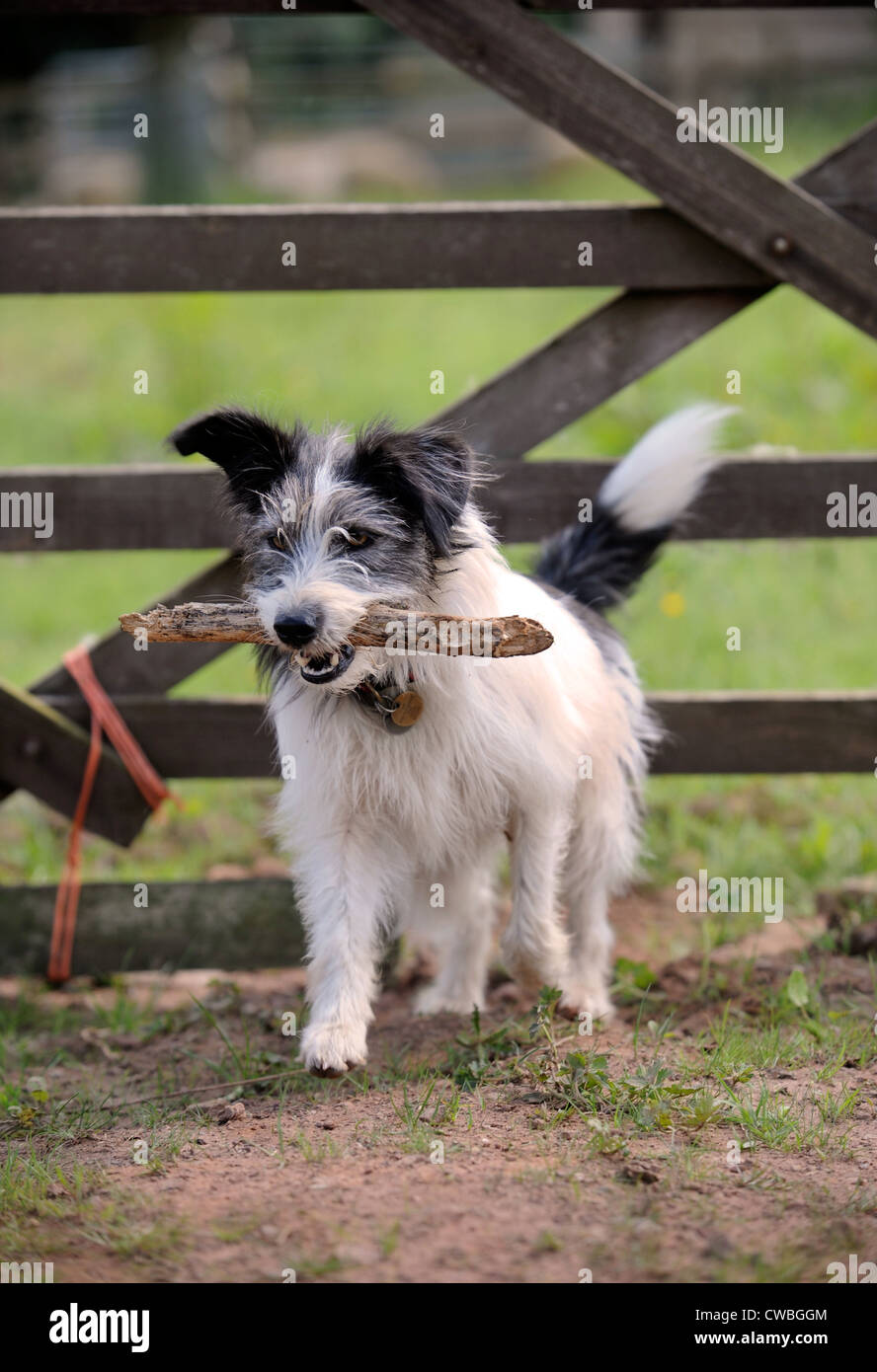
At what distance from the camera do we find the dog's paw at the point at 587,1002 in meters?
4.09

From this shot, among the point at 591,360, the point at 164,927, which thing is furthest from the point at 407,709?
the point at 164,927

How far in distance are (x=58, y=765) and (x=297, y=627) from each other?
1.75 metres

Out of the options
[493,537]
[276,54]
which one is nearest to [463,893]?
[493,537]

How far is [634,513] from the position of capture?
14.1ft

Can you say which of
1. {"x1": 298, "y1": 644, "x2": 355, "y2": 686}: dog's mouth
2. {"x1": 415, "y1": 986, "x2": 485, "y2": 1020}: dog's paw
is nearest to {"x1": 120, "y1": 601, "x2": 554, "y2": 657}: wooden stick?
{"x1": 298, "y1": 644, "x2": 355, "y2": 686}: dog's mouth

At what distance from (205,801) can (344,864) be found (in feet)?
7.60

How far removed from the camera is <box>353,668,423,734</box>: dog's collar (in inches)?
138

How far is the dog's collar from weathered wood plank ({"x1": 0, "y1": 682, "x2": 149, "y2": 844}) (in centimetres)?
139

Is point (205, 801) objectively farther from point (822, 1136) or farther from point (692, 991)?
point (822, 1136)

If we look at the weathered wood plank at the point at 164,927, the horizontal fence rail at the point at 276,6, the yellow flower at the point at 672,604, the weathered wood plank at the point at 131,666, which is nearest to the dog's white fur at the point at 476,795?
the weathered wood plank at the point at 164,927

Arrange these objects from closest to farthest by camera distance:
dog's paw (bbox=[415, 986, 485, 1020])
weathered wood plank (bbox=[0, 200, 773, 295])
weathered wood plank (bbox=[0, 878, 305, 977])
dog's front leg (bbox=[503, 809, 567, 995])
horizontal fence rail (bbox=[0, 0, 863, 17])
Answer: dog's front leg (bbox=[503, 809, 567, 995]) < horizontal fence rail (bbox=[0, 0, 863, 17]) < weathered wood plank (bbox=[0, 200, 773, 295]) < dog's paw (bbox=[415, 986, 485, 1020]) < weathered wood plank (bbox=[0, 878, 305, 977])

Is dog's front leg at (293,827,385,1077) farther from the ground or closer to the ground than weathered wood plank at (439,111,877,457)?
closer to the ground

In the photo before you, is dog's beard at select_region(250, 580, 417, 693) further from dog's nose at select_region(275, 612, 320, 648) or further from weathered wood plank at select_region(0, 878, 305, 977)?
weathered wood plank at select_region(0, 878, 305, 977)
